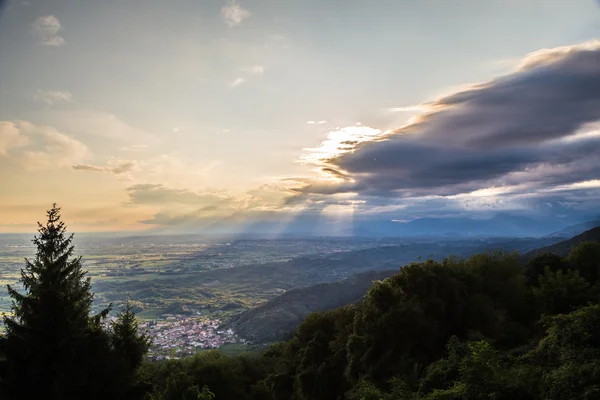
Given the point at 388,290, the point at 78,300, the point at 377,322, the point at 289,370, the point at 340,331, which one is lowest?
the point at 289,370

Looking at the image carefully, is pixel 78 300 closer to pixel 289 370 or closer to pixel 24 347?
pixel 24 347

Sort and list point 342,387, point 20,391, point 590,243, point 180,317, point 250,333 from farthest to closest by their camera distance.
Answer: point 180,317 < point 250,333 < point 590,243 < point 342,387 < point 20,391

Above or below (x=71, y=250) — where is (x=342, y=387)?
below

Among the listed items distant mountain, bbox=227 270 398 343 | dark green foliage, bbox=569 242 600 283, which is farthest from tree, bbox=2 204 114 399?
distant mountain, bbox=227 270 398 343

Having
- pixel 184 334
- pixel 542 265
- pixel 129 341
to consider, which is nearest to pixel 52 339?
pixel 129 341

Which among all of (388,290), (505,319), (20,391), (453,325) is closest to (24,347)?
(20,391)

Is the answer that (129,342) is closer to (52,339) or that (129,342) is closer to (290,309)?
(52,339)
